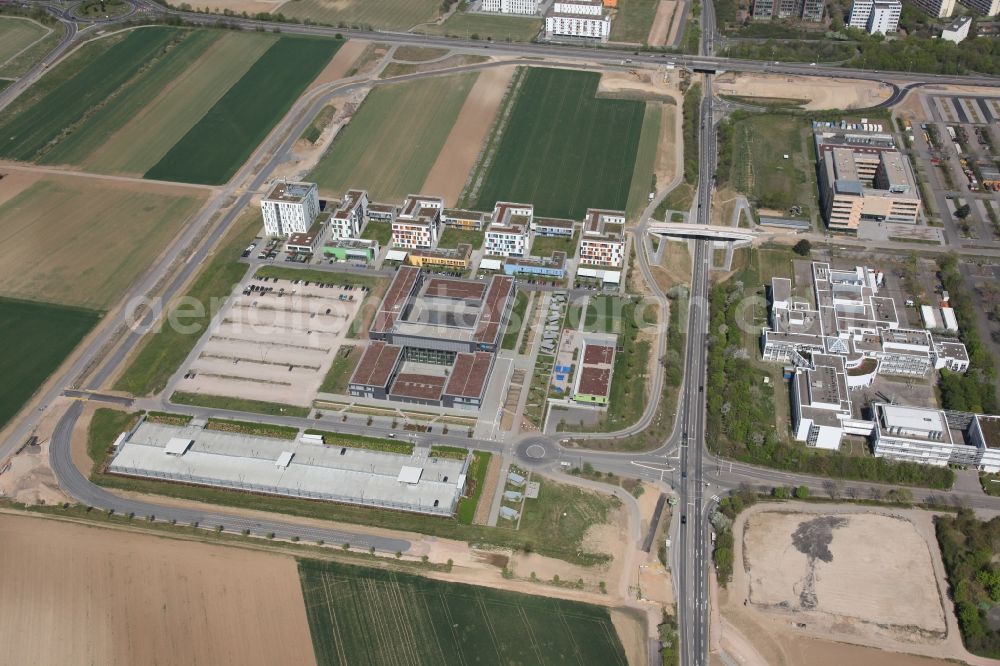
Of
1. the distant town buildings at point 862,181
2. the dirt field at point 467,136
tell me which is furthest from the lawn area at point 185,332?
the distant town buildings at point 862,181

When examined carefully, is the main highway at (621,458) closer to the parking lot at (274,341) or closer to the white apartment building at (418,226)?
the parking lot at (274,341)

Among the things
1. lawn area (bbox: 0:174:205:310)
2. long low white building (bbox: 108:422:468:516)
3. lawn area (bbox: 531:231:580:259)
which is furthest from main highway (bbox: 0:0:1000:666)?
lawn area (bbox: 531:231:580:259)

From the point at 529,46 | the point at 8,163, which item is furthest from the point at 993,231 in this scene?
the point at 8,163

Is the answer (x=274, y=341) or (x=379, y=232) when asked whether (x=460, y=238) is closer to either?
(x=379, y=232)

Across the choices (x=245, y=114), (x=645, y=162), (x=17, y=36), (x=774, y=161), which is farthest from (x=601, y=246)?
(x=17, y=36)

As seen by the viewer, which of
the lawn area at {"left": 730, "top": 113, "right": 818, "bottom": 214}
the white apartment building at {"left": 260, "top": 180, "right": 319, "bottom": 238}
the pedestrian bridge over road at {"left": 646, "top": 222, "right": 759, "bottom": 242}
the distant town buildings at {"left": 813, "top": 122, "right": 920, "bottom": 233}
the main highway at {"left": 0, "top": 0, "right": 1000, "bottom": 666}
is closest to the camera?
the main highway at {"left": 0, "top": 0, "right": 1000, "bottom": 666}

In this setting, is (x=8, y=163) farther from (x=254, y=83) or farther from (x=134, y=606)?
(x=134, y=606)

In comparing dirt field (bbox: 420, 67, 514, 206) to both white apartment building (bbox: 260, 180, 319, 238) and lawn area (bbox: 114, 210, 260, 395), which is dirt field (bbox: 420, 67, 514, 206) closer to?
white apartment building (bbox: 260, 180, 319, 238)
